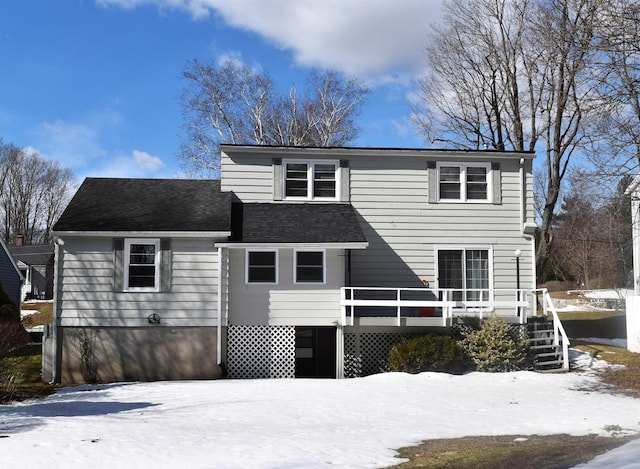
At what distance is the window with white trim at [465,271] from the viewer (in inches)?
777

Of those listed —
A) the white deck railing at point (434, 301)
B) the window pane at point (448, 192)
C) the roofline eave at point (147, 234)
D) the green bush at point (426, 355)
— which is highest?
the window pane at point (448, 192)

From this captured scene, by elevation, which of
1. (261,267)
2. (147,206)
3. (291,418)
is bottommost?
(291,418)

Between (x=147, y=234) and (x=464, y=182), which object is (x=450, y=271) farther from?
(x=147, y=234)

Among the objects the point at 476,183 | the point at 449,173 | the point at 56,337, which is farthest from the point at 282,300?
the point at 476,183

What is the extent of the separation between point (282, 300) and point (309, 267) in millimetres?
1202

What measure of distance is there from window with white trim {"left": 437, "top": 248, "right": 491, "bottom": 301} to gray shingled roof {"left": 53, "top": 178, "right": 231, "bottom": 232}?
6.76 m

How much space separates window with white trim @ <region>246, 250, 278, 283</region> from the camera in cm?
1816

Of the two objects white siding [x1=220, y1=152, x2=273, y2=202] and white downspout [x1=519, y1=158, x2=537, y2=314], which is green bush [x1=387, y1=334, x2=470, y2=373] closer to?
white downspout [x1=519, y1=158, x2=537, y2=314]

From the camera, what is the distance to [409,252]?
774 inches

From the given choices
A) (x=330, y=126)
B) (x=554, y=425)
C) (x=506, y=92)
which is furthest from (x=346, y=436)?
(x=330, y=126)

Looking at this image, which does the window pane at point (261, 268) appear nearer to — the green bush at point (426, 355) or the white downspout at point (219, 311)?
the white downspout at point (219, 311)

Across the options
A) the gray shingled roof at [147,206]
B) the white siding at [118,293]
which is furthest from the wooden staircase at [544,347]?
the gray shingled roof at [147,206]

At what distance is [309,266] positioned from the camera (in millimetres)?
18266

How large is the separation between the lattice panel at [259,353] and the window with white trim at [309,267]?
1696mm
